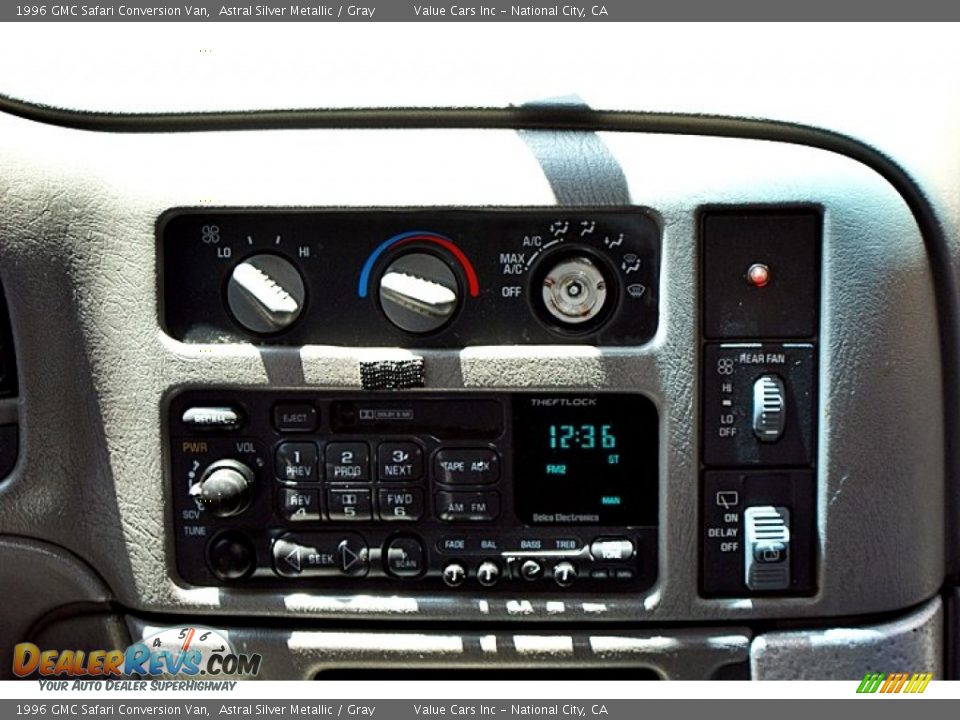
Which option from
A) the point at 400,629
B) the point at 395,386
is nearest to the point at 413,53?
the point at 395,386

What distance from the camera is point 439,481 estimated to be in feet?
3.64

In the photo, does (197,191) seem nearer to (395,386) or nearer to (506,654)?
(395,386)

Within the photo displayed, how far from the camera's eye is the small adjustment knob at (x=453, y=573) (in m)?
1.12

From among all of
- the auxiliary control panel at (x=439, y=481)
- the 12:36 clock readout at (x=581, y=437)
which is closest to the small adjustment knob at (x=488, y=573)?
the auxiliary control panel at (x=439, y=481)

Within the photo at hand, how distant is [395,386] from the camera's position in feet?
3.54

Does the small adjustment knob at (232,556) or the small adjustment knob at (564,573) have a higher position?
the small adjustment knob at (232,556)

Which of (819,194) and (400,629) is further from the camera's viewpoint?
(400,629)

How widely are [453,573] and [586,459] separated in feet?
0.67

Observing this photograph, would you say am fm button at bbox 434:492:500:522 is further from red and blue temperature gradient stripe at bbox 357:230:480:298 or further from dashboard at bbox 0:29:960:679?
red and blue temperature gradient stripe at bbox 357:230:480:298

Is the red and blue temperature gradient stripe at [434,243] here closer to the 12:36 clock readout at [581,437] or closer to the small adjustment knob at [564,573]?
the 12:36 clock readout at [581,437]

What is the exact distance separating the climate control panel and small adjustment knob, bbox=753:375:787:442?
138 millimetres

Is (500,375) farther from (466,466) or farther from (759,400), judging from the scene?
(759,400)

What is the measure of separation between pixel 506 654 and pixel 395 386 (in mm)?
346

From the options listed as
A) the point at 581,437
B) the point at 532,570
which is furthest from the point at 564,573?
the point at 581,437
